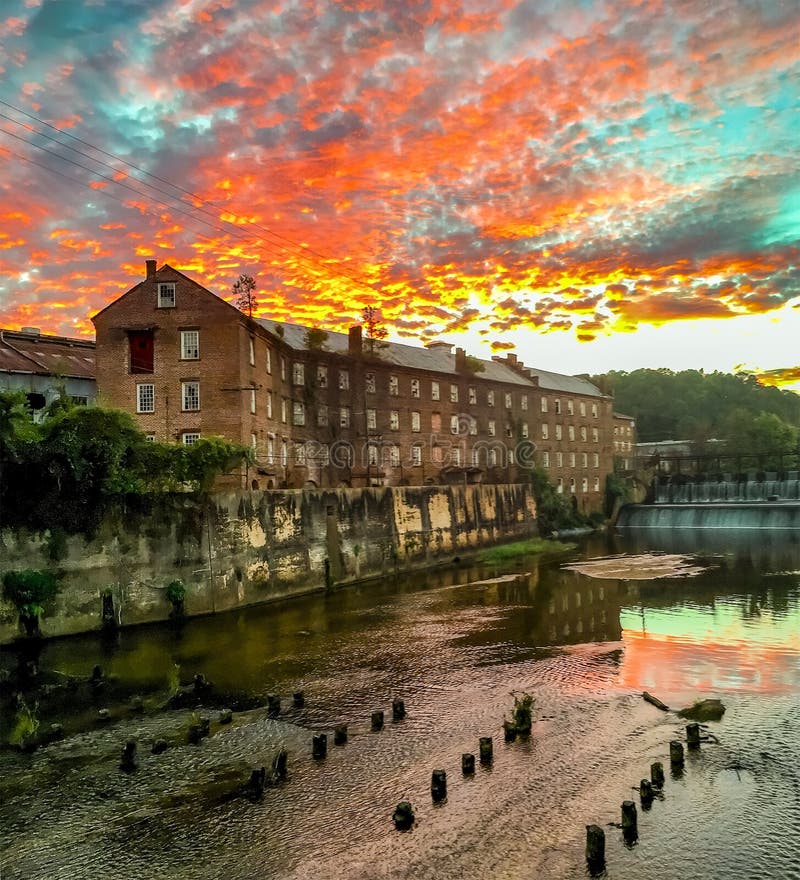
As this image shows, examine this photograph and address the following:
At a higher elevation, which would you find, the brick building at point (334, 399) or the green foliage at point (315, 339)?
the green foliage at point (315, 339)

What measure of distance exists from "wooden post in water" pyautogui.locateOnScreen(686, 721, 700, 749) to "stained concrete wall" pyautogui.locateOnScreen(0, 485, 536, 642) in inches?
815

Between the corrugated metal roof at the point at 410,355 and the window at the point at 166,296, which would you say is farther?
the corrugated metal roof at the point at 410,355

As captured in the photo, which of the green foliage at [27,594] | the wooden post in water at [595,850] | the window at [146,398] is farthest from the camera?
the window at [146,398]

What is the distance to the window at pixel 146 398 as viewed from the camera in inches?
1585

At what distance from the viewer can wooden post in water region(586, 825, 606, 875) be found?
1035 cm

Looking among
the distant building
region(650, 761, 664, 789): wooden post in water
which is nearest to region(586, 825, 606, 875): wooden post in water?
region(650, 761, 664, 789): wooden post in water

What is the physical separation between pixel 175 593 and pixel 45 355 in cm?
2742

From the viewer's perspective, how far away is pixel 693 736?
48.1ft

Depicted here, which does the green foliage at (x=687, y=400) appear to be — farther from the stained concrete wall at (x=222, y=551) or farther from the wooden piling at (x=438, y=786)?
the wooden piling at (x=438, y=786)

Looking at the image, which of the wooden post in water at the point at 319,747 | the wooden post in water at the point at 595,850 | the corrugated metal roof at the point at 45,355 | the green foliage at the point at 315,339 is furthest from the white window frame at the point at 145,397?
the wooden post in water at the point at 595,850

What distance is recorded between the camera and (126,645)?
24.8m

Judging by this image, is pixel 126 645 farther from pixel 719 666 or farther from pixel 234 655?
pixel 719 666

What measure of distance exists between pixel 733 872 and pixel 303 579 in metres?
27.1

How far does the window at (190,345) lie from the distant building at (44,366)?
7.43 meters
